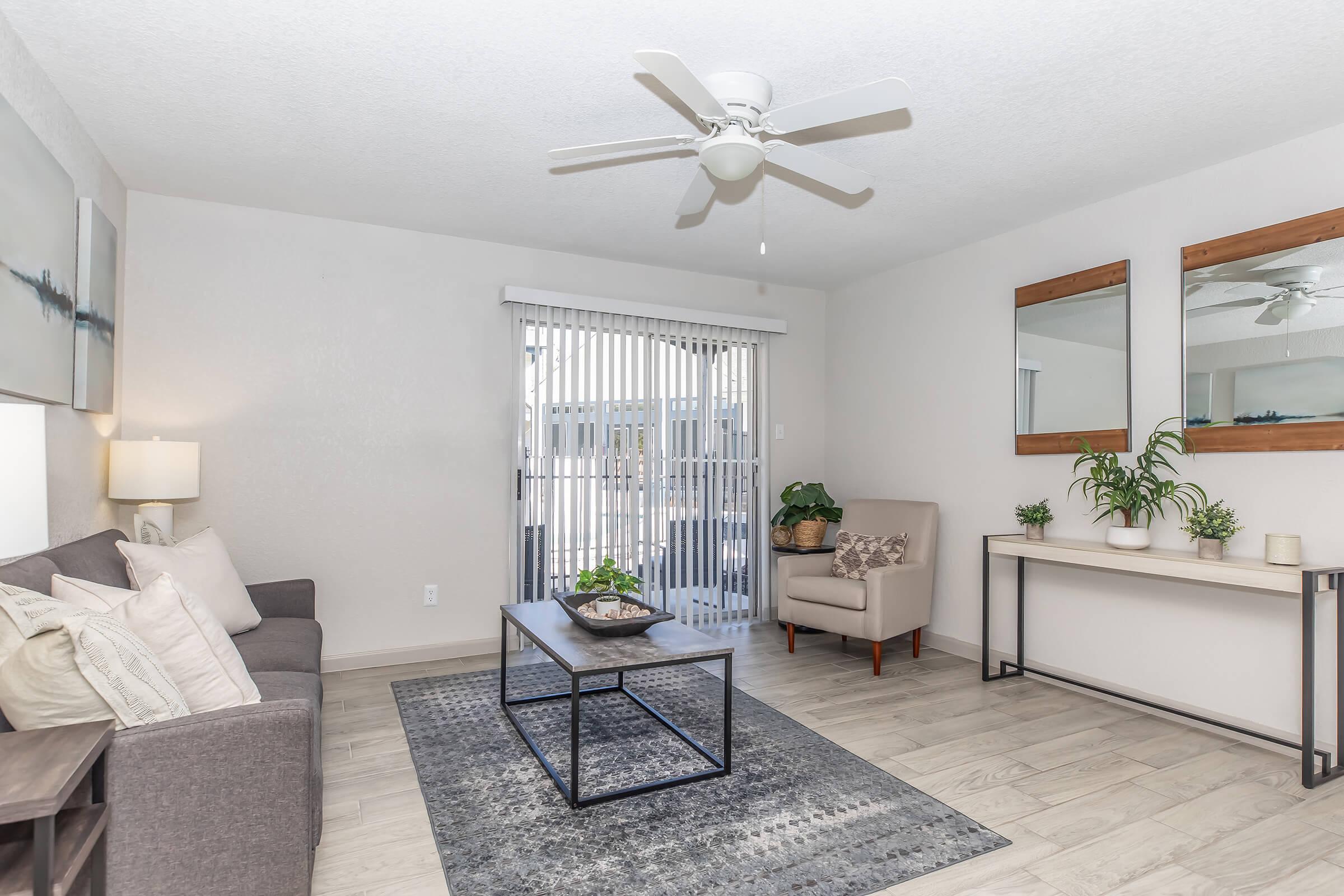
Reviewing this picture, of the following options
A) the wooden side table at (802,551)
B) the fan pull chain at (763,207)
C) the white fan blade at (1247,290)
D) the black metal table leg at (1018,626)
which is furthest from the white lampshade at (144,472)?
the white fan blade at (1247,290)

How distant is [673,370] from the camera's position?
5023 millimetres

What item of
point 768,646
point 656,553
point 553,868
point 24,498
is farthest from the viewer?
point 656,553

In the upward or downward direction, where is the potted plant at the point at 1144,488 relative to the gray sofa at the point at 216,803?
upward

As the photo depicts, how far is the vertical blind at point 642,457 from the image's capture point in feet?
14.9

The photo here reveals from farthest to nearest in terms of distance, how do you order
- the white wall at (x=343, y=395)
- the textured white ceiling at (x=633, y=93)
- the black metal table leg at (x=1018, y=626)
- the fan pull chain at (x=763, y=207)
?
the black metal table leg at (x=1018, y=626) → the white wall at (x=343, y=395) → the fan pull chain at (x=763, y=207) → the textured white ceiling at (x=633, y=93)

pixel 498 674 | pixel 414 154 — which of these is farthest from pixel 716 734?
pixel 414 154

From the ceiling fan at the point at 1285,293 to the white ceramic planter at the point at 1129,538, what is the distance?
1017 millimetres

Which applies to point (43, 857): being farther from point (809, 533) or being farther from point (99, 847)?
point (809, 533)

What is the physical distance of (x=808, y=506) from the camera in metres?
5.03

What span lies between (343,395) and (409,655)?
1564 millimetres

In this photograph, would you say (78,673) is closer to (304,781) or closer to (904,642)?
(304,781)

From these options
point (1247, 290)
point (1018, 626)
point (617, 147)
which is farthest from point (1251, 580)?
point (617, 147)

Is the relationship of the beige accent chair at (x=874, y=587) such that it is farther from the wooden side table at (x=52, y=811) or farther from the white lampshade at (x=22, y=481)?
the white lampshade at (x=22, y=481)

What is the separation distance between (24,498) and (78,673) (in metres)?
0.41
